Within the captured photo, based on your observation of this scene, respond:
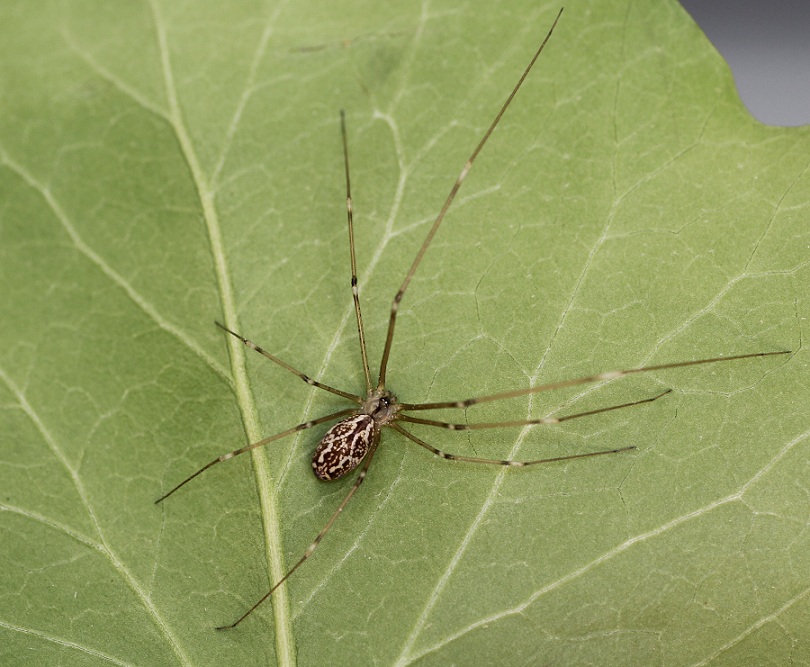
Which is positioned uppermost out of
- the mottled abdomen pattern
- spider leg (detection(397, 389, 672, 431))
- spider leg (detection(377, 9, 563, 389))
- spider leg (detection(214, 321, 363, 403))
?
spider leg (detection(377, 9, 563, 389))

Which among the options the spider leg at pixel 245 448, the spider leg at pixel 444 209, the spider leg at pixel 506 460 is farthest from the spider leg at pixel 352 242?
the spider leg at pixel 506 460

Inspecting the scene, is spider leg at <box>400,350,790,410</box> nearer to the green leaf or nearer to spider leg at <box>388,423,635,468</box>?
the green leaf

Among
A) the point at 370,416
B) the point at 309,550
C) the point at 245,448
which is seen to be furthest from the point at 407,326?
the point at 309,550

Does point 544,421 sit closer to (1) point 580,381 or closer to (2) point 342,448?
(1) point 580,381

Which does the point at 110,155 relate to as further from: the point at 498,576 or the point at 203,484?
the point at 498,576

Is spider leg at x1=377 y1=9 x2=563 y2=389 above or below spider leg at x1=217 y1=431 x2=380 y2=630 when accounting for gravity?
above

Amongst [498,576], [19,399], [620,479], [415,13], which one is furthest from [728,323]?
[19,399]

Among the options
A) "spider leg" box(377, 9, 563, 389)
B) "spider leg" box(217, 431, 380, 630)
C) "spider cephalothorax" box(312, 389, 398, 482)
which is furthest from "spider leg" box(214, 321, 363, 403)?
"spider leg" box(217, 431, 380, 630)
